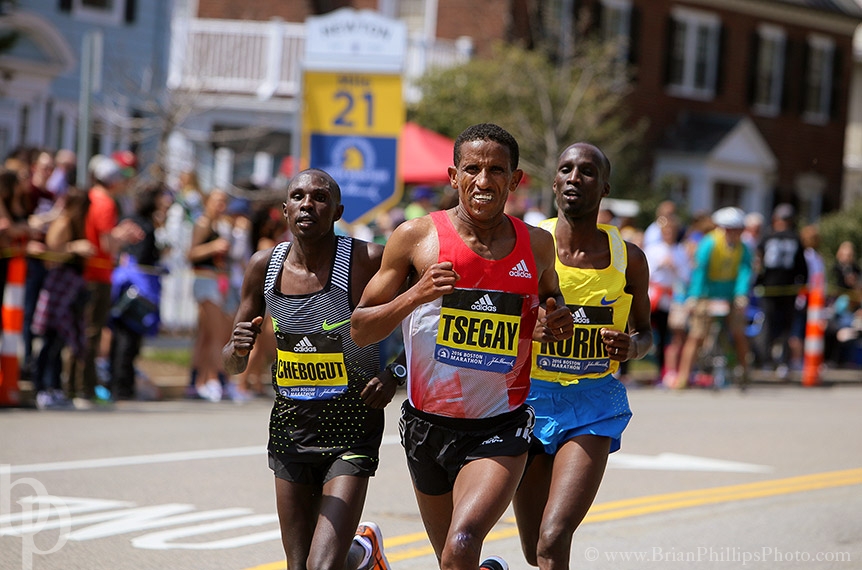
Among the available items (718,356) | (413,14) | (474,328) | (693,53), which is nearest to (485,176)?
(474,328)

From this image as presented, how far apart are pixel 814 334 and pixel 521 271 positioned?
15359 mm

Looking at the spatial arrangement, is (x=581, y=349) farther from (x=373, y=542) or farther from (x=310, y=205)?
(x=310, y=205)

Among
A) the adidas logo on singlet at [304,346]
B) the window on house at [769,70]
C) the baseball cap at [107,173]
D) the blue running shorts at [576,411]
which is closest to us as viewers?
the adidas logo on singlet at [304,346]

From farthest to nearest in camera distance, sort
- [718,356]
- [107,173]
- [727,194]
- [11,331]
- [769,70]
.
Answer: [769,70] < [727,194] < [718,356] < [107,173] < [11,331]

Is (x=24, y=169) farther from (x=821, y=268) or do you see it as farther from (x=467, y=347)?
(x=821, y=268)

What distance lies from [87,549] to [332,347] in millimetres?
2361

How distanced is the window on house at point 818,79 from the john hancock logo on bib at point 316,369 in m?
36.2

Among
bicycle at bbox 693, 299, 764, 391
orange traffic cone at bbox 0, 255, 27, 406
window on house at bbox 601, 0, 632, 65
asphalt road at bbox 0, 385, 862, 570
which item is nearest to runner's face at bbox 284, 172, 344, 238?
asphalt road at bbox 0, 385, 862, 570

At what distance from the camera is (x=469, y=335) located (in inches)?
200

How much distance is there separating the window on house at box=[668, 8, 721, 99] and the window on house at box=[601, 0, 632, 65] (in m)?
1.85

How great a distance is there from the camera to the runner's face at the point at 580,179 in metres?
5.96

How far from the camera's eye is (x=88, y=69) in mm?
15000

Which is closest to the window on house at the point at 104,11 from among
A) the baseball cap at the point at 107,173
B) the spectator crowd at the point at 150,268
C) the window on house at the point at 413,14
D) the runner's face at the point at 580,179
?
the window on house at the point at 413,14

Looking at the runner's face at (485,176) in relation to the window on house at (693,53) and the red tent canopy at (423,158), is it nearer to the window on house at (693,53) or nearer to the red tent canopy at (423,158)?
the red tent canopy at (423,158)
